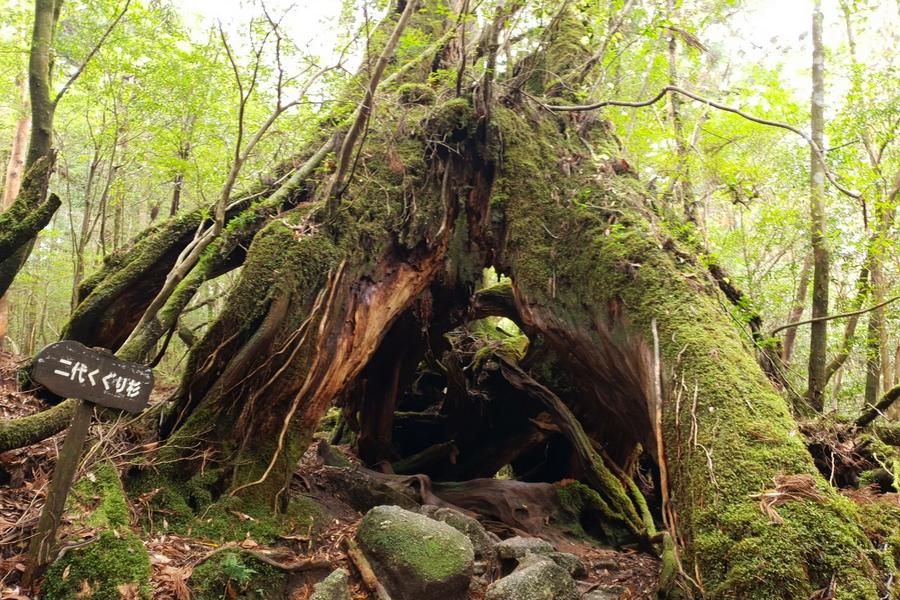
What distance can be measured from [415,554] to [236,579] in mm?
1158

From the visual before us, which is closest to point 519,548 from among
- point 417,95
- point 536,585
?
point 536,585

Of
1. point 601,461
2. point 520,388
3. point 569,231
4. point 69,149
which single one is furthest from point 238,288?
point 69,149

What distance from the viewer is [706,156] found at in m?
10.7

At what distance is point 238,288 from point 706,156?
976 cm

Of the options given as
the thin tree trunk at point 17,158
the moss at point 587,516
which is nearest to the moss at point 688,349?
the moss at point 587,516

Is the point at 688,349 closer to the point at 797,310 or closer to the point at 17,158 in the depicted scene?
the point at 797,310

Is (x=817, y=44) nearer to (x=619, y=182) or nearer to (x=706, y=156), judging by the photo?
(x=706, y=156)

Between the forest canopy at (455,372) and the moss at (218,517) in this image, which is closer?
the forest canopy at (455,372)

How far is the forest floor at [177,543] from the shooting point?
2818 millimetres

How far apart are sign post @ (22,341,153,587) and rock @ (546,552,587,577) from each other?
11.1ft

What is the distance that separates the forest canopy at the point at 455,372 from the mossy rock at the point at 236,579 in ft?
0.05

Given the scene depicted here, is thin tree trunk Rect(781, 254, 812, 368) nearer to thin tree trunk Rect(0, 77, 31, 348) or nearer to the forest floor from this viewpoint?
the forest floor

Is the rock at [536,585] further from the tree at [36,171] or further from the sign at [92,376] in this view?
the tree at [36,171]

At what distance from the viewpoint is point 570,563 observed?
4480mm
